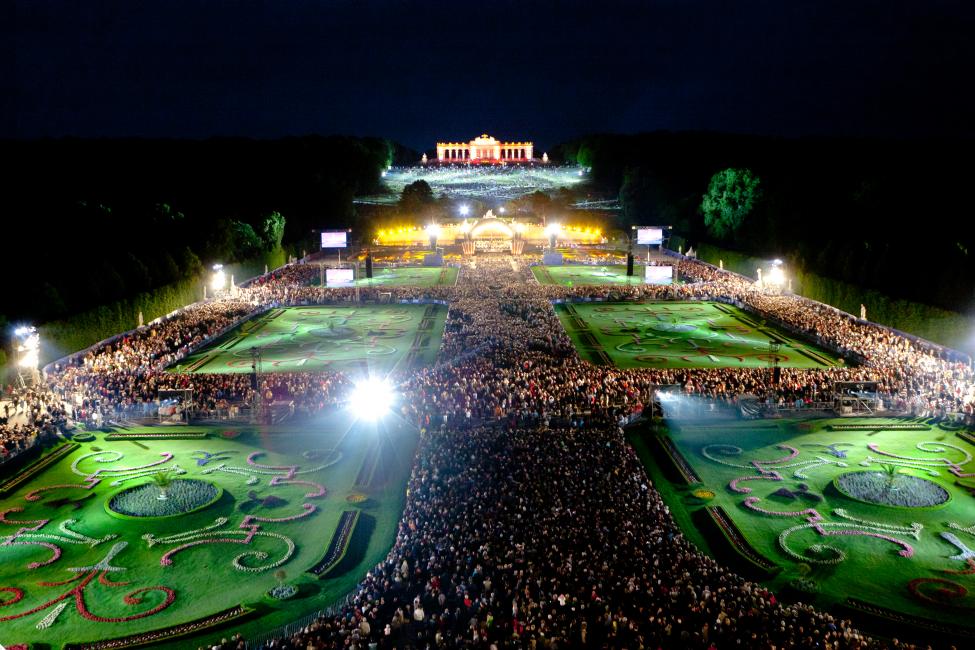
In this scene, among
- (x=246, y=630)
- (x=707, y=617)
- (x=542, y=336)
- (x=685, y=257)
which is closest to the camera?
(x=707, y=617)

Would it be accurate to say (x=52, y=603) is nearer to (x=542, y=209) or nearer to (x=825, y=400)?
(x=825, y=400)

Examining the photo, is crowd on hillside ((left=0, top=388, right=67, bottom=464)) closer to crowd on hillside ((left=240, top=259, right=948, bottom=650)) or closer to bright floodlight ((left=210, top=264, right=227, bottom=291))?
crowd on hillside ((left=240, top=259, right=948, bottom=650))

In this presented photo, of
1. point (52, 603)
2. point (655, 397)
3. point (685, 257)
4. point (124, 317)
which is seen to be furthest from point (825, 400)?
point (685, 257)

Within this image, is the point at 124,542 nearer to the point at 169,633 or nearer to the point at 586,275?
the point at 169,633

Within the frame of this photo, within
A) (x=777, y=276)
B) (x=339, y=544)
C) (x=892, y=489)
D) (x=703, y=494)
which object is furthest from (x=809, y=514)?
(x=777, y=276)

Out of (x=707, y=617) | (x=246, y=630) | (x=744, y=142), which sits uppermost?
(x=744, y=142)

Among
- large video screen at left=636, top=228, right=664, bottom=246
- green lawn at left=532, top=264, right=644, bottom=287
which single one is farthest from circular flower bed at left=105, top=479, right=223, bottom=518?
large video screen at left=636, top=228, right=664, bottom=246

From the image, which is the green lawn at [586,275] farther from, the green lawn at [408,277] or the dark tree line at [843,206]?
the dark tree line at [843,206]

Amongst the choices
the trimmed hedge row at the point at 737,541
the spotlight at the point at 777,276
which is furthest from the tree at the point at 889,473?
the spotlight at the point at 777,276
